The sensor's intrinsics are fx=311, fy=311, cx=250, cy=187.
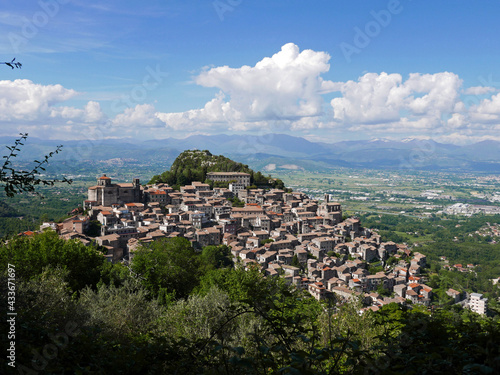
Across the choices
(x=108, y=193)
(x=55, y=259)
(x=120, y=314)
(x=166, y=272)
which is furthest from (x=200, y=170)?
(x=120, y=314)

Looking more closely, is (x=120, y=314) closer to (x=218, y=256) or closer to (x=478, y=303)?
(x=218, y=256)

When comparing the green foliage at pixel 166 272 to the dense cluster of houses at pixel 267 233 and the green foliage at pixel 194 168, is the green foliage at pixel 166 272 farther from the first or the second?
the green foliage at pixel 194 168

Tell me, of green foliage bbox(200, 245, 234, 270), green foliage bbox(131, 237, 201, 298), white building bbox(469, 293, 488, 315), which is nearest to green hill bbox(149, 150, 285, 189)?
green foliage bbox(200, 245, 234, 270)

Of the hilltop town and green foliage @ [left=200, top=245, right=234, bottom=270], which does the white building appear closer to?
the hilltop town

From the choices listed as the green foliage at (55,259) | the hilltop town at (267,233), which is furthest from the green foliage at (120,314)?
the hilltop town at (267,233)

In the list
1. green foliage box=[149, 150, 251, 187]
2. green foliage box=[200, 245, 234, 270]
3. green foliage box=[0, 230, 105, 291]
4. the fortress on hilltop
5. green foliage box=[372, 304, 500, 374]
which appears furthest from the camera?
green foliage box=[149, 150, 251, 187]

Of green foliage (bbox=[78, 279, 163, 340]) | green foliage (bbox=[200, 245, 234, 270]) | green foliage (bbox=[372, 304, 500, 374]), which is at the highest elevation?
green foliage (bbox=[372, 304, 500, 374])

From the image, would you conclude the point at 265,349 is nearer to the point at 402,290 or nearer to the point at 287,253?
the point at 287,253

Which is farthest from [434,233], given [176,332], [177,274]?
[176,332]
